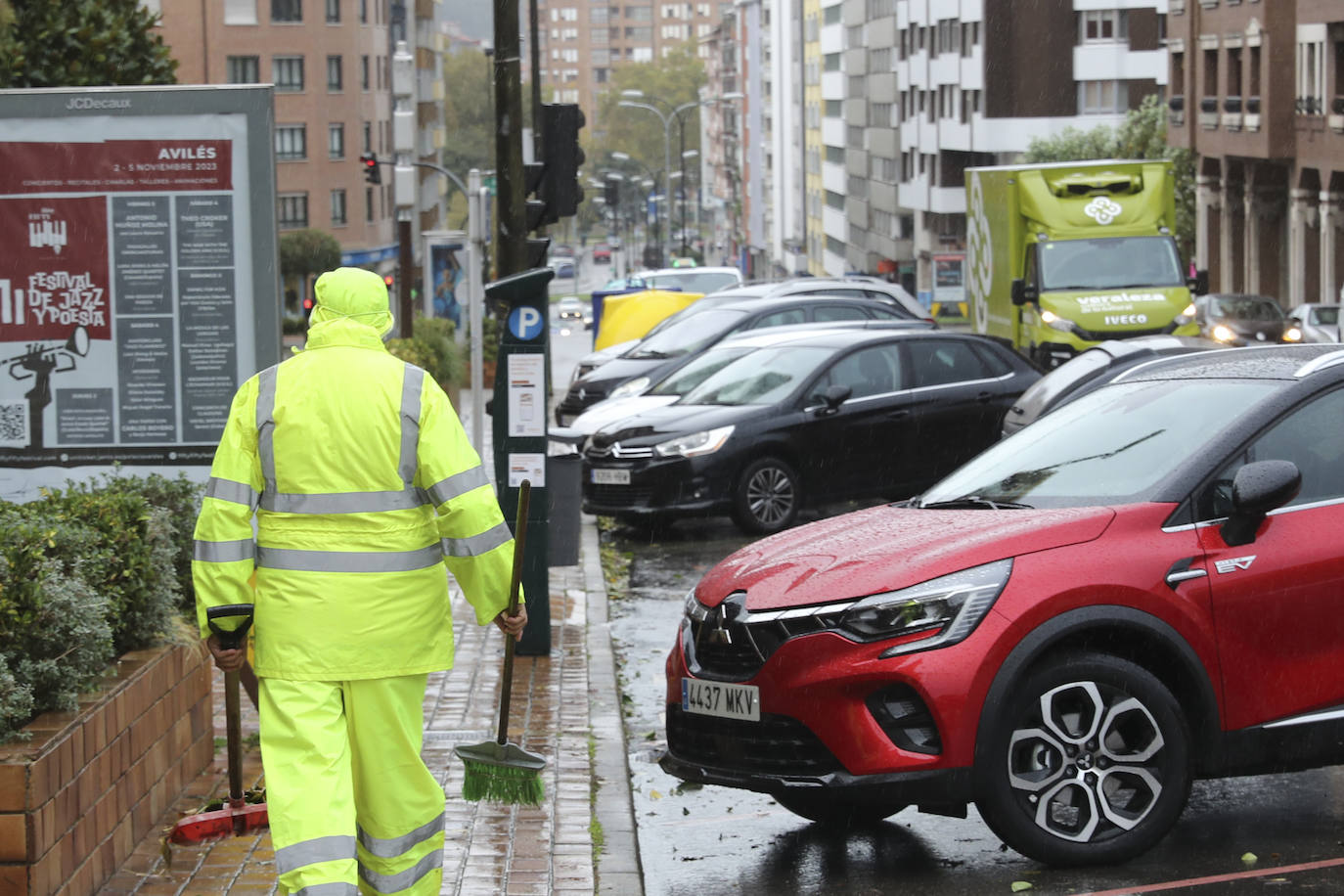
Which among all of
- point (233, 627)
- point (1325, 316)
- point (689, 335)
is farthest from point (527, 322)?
point (1325, 316)

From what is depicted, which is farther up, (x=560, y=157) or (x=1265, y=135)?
(x=1265, y=135)

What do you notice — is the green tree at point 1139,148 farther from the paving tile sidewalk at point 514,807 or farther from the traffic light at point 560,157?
the paving tile sidewalk at point 514,807

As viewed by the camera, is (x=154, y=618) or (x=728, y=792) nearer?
(x=154, y=618)

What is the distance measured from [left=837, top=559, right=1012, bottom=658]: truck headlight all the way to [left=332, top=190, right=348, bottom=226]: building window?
7319cm

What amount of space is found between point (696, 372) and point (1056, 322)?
9.89 meters

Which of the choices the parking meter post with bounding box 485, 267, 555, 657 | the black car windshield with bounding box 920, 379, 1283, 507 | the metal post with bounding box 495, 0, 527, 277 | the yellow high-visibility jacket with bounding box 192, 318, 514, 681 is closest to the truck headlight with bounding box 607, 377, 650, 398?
the metal post with bounding box 495, 0, 527, 277

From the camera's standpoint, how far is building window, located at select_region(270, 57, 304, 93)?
75250 mm

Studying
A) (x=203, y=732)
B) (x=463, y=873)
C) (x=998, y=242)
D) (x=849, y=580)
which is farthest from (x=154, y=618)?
(x=998, y=242)

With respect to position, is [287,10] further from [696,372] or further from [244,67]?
[696,372]

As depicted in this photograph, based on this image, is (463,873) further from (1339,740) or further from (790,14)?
(790,14)

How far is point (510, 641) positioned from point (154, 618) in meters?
1.58

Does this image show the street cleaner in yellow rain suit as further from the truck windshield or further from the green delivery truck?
the truck windshield

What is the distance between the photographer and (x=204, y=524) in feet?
16.4

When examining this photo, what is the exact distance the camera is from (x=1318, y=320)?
35312 mm
